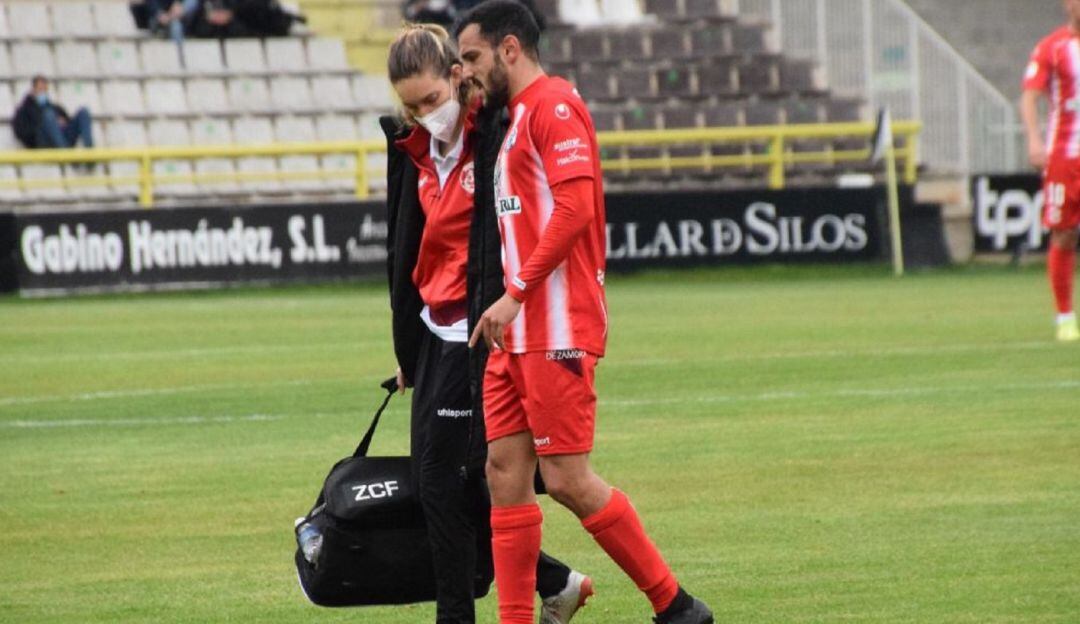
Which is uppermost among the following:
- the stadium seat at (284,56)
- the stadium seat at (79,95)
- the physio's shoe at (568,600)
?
the stadium seat at (284,56)

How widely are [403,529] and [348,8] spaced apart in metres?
28.1

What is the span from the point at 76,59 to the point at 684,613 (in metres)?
26.1

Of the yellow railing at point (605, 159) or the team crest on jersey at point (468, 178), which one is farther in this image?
the yellow railing at point (605, 159)

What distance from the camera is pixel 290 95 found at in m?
32.0

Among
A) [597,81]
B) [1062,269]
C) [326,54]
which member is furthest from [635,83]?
[1062,269]

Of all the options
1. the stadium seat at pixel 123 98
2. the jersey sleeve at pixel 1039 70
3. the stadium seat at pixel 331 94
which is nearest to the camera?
the jersey sleeve at pixel 1039 70

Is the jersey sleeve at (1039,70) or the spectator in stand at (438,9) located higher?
the spectator in stand at (438,9)

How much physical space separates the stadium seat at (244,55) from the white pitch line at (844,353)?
57.6 ft

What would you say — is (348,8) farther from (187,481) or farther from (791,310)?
(187,481)

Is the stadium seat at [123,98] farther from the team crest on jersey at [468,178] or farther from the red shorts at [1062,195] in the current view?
the team crest on jersey at [468,178]

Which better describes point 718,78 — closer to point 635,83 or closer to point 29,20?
point 635,83

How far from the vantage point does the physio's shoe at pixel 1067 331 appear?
15.4 metres

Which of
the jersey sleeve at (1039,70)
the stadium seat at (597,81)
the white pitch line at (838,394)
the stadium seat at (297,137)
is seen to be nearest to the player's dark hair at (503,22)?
the white pitch line at (838,394)

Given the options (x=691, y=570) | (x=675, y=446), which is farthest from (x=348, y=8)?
(x=691, y=570)
